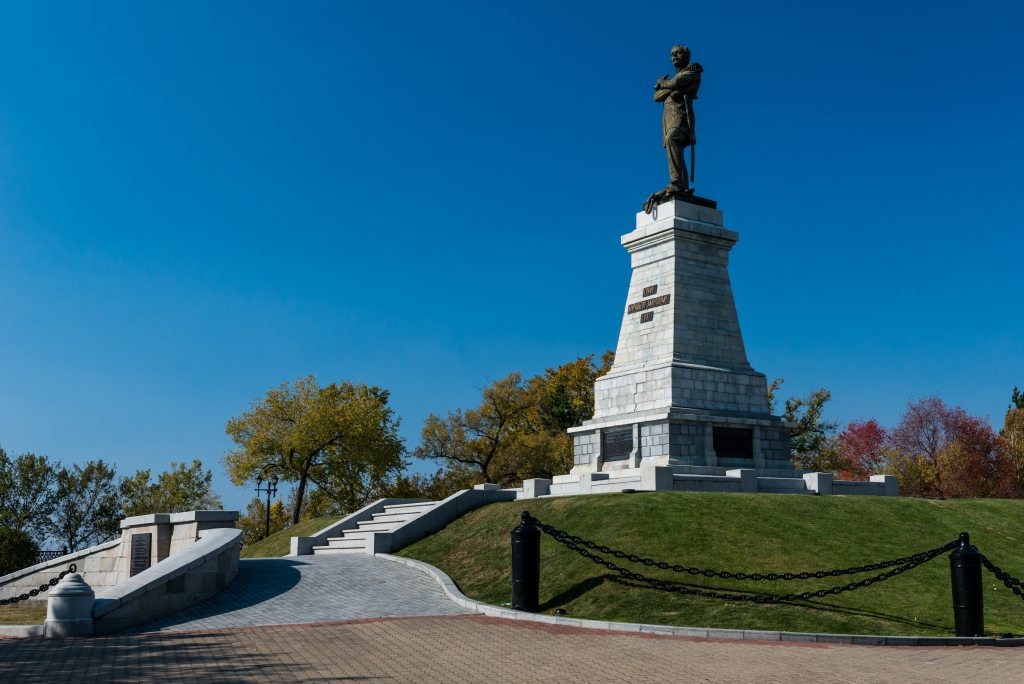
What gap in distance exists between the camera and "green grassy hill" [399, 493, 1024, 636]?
15.3 meters

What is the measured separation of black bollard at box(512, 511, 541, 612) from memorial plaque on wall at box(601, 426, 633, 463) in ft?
35.4

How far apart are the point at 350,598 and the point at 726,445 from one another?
1260cm

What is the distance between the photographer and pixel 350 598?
696 inches

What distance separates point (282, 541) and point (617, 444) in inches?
398

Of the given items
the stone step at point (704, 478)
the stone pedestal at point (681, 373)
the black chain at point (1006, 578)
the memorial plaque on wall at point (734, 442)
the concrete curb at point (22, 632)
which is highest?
the stone pedestal at point (681, 373)

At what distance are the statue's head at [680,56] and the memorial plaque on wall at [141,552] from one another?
776 inches

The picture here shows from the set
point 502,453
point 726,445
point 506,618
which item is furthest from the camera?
point 502,453

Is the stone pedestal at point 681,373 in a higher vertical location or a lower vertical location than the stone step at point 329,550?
higher

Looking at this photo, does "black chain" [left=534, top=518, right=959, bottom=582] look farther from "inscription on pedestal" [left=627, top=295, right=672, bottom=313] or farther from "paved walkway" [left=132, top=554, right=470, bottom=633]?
"inscription on pedestal" [left=627, top=295, right=672, bottom=313]

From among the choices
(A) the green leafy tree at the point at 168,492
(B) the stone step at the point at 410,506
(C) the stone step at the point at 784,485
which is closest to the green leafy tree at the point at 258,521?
(A) the green leafy tree at the point at 168,492

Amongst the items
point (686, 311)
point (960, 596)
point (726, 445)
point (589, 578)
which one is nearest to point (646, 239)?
point (686, 311)

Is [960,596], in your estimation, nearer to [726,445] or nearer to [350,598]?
[350,598]

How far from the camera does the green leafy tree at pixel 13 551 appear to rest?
94.0 ft

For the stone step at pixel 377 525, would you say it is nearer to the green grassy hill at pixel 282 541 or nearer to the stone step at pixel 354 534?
the stone step at pixel 354 534
